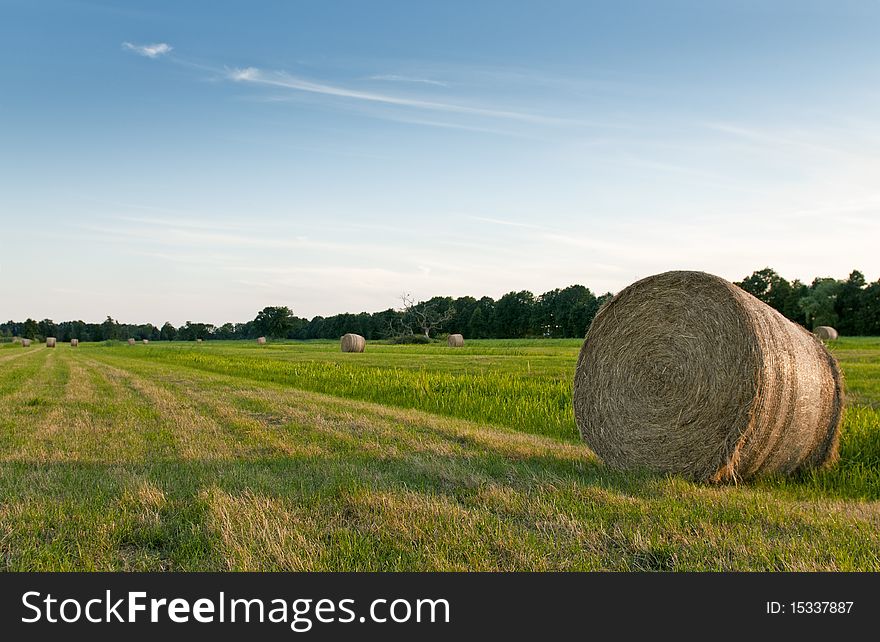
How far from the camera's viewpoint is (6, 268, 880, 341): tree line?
74.4m

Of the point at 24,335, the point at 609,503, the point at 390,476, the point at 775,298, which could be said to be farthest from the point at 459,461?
the point at 24,335

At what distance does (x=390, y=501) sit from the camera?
548cm

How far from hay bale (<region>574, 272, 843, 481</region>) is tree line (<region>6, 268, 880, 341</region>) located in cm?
6367

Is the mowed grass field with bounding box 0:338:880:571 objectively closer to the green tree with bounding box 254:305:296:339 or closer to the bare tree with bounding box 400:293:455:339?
the bare tree with bounding box 400:293:455:339

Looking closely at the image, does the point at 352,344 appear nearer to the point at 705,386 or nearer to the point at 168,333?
the point at 705,386

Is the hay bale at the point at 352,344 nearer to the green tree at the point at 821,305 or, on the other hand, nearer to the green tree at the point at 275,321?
the green tree at the point at 821,305

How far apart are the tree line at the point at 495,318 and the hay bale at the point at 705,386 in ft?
209

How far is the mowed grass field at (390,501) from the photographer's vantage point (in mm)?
4320

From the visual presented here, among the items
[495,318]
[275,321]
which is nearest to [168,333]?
[275,321]

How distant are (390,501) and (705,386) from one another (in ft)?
11.9

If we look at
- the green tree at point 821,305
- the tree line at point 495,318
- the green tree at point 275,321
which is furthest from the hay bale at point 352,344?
the green tree at point 275,321

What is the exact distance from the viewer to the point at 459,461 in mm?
7613

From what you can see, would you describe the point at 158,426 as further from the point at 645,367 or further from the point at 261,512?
the point at 645,367

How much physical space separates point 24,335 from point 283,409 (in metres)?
141
